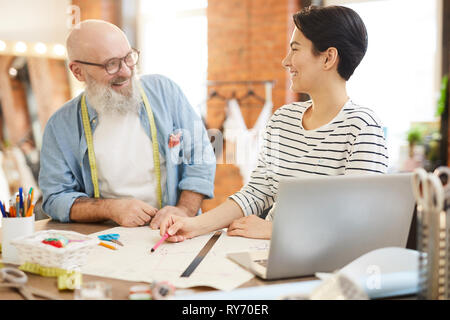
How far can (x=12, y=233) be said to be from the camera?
1.14m

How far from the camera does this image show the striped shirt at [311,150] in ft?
4.44

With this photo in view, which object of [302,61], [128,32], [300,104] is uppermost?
[128,32]

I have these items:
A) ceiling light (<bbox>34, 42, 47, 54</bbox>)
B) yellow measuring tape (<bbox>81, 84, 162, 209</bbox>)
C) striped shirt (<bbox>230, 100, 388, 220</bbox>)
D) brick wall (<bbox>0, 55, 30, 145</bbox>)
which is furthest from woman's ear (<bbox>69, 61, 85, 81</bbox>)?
ceiling light (<bbox>34, 42, 47, 54</bbox>)

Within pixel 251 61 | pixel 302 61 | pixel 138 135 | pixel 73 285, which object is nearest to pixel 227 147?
pixel 251 61

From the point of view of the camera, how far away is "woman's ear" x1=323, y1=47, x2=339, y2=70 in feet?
4.79

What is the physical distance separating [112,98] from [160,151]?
0.91ft

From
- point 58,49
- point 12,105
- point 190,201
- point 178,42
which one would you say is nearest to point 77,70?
point 190,201

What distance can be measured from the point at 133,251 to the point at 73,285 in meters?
0.30

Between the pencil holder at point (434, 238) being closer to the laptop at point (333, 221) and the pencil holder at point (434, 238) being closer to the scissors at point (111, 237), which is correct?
the laptop at point (333, 221)

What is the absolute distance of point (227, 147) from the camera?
441 cm

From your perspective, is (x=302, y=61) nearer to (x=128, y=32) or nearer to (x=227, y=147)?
(x=227, y=147)

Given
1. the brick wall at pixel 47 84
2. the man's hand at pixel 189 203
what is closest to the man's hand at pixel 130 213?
the man's hand at pixel 189 203

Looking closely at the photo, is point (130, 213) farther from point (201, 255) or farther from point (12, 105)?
point (12, 105)

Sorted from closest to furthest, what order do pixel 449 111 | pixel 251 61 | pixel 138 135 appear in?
pixel 138 135
pixel 449 111
pixel 251 61
